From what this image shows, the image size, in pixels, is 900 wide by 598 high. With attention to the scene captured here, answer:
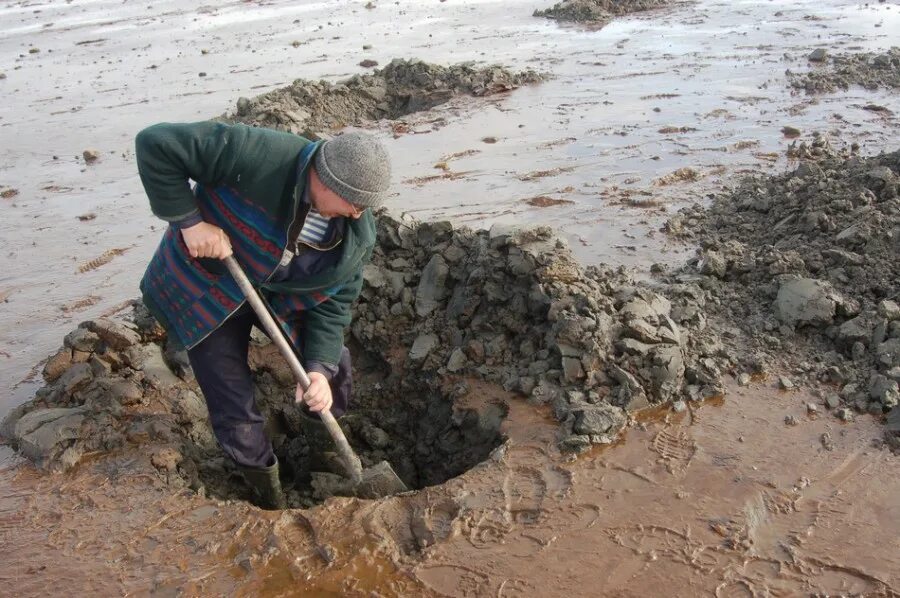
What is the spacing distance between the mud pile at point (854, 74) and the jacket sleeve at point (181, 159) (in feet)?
25.6

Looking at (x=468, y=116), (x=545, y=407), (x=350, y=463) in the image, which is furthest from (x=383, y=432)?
(x=468, y=116)

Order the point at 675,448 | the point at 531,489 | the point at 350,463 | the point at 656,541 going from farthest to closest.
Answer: the point at 350,463, the point at 675,448, the point at 531,489, the point at 656,541

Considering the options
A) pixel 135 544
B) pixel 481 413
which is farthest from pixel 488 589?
pixel 135 544

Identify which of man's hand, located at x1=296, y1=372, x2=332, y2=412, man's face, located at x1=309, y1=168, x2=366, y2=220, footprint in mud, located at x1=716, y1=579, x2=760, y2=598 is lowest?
footprint in mud, located at x1=716, y1=579, x2=760, y2=598

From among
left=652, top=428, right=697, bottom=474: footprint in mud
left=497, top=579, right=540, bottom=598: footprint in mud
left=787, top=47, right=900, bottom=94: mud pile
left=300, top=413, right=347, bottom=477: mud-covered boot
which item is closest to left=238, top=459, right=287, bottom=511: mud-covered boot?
left=300, top=413, right=347, bottom=477: mud-covered boot

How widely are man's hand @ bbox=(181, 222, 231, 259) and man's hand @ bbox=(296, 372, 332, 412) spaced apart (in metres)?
0.61

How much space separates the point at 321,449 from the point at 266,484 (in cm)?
36

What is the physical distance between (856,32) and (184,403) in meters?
11.5

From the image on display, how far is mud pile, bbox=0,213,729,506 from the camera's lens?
10.1 ft

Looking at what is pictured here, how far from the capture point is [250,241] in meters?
2.41

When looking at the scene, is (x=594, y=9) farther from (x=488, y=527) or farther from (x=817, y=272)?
(x=488, y=527)

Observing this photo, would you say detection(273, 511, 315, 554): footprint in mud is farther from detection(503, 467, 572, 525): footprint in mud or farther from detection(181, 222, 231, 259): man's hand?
detection(181, 222, 231, 259): man's hand

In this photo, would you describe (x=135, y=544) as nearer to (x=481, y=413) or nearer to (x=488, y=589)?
(x=488, y=589)

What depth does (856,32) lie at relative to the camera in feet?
34.1
